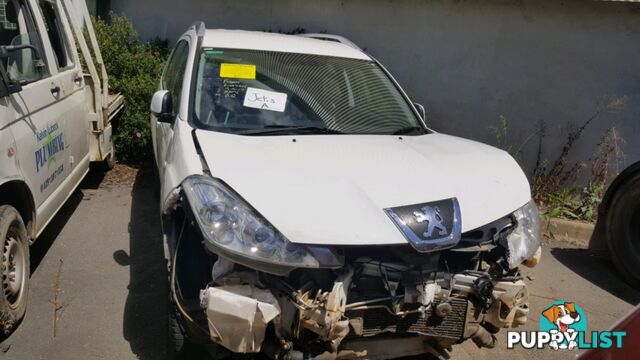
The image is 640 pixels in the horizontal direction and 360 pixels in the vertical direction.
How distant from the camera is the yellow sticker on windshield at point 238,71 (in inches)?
148

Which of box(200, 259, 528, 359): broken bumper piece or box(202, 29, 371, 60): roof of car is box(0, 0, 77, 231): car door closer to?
box(202, 29, 371, 60): roof of car

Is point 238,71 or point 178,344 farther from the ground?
point 238,71

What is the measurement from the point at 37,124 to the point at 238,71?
1.47m

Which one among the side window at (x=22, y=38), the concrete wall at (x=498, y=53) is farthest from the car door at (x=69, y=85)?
the concrete wall at (x=498, y=53)

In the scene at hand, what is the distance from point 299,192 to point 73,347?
1785 millimetres

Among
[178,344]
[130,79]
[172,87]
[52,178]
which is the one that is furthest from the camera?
[130,79]

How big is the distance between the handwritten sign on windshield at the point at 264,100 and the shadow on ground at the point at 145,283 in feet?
4.47

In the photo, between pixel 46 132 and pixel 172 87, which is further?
pixel 172 87

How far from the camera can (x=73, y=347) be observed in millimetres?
3225

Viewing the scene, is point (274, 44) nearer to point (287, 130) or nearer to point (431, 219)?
point (287, 130)

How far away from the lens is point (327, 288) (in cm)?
254

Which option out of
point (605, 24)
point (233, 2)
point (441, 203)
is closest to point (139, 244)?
point (441, 203)

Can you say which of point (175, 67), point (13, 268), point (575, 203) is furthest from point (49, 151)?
point (575, 203)

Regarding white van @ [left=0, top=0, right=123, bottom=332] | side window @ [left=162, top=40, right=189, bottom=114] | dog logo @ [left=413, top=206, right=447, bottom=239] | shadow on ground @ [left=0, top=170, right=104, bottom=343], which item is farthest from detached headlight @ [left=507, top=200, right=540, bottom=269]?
shadow on ground @ [left=0, top=170, right=104, bottom=343]
